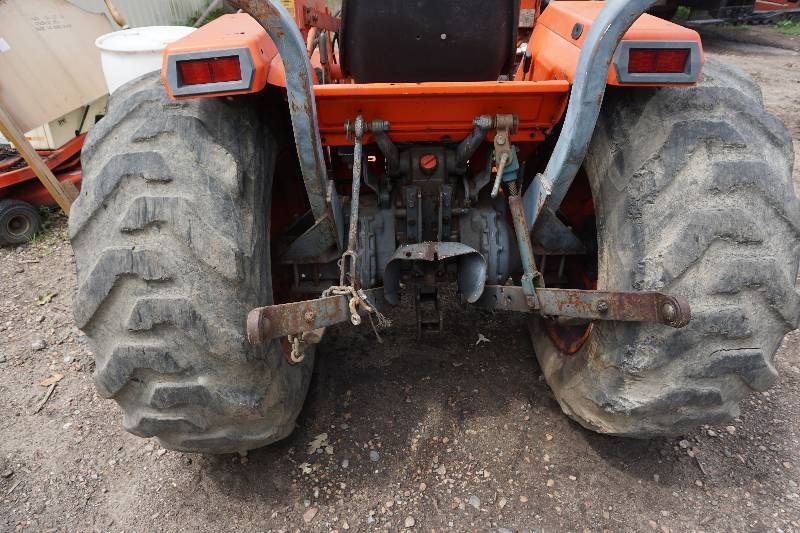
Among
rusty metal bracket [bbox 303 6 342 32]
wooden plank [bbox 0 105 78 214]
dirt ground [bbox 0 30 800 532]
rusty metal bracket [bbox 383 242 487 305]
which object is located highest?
rusty metal bracket [bbox 303 6 342 32]

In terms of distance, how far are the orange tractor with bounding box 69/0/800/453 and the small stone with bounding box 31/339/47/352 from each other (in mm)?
1768

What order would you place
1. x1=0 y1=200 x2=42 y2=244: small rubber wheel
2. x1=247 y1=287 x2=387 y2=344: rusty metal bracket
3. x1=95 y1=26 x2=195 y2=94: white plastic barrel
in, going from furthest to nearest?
x1=0 y1=200 x2=42 y2=244: small rubber wheel
x1=95 y1=26 x2=195 y2=94: white plastic barrel
x1=247 y1=287 x2=387 y2=344: rusty metal bracket

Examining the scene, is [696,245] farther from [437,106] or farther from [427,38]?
[427,38]

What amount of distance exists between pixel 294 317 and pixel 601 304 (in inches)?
35.7

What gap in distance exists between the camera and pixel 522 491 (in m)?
2.15

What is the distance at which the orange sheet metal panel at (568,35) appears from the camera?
1.64m

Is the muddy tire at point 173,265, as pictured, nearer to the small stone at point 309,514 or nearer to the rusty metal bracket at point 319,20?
the small stone at point 309,514

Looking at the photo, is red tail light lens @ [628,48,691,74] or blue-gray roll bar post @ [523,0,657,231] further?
red tail light lens @ [628,48,691,74]

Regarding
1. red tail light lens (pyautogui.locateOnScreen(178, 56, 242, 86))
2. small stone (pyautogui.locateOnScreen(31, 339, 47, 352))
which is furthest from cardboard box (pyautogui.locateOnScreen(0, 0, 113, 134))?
red tail light lens (pyautogui.locateOnScreen(178, 56, 242, 86))

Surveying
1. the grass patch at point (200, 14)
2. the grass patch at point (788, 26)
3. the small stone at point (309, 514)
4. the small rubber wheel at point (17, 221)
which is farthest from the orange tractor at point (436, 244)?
the grass patch at point (788, 26)

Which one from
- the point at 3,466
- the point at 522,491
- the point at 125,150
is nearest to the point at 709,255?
the point at 522,491

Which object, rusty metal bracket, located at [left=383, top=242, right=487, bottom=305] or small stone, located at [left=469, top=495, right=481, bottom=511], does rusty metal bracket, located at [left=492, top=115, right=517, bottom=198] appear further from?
small stone, located at [left=469, top=495, right=481, bottom=511]

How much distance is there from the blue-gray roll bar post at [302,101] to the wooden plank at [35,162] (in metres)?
2.98

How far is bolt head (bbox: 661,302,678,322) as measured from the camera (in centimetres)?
143
